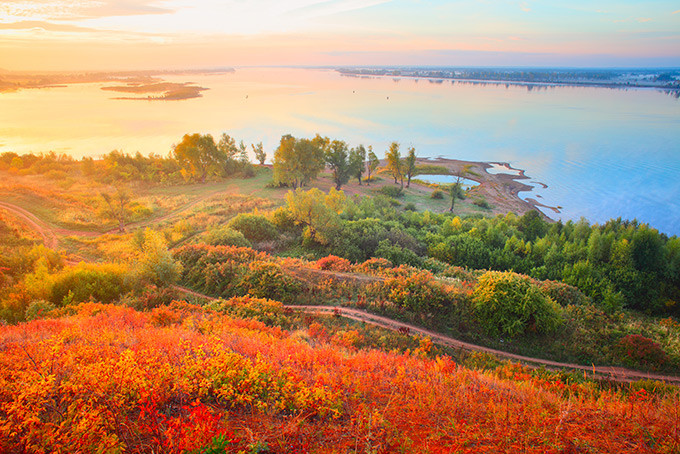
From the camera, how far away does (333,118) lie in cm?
10181

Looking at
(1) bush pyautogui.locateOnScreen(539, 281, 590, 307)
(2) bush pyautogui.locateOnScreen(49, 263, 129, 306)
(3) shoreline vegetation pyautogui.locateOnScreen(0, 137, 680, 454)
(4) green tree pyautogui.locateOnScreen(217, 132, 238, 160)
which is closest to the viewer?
(3) shoreline vegetation pyautogui.locateOnScreen(0, 137, 680, 454)

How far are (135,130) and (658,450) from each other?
313ft

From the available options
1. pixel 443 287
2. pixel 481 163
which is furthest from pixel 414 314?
pixel 481 163

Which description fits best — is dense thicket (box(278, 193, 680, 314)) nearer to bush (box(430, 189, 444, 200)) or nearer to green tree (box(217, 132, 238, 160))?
bush (box(430, 189, 444, 200))

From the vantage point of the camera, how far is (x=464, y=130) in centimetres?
8925

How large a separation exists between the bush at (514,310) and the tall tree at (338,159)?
41.1m

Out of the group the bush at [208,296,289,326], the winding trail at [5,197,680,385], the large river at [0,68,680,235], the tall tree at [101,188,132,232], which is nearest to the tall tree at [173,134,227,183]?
the large river at [0,68,680,235]

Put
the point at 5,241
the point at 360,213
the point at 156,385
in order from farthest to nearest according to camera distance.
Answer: the point at 360,213, the point at 5,241, the point at 156,385

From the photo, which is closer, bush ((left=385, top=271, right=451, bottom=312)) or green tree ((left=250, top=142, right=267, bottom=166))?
bush ((left=385, top=271, right=451, bottom=312))

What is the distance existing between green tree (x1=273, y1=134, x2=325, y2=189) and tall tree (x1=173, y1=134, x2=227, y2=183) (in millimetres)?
11619

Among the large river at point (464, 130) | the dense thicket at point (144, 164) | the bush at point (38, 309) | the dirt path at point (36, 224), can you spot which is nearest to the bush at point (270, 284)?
the bush at point (38, 309)

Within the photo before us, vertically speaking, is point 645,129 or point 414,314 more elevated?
point 645,129

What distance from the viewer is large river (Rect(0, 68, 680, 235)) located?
48.8 m

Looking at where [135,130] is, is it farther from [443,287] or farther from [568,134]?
[568,134]
